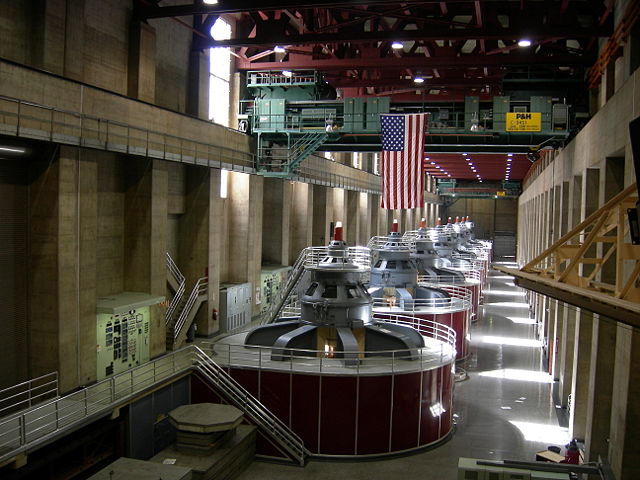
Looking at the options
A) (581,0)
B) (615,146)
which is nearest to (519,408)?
(615,146)

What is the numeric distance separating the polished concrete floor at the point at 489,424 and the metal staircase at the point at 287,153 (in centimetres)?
1150

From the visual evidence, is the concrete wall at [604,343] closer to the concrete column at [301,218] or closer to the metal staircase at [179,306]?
the metal staircase at [179,306]

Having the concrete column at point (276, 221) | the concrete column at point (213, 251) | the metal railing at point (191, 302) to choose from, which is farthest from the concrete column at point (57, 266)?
the concrete column at point (276, 221)

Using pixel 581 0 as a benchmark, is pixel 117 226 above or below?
below

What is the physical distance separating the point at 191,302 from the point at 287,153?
360 inches

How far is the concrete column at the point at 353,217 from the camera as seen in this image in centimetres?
4862

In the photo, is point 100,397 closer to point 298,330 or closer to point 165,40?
point 298,330

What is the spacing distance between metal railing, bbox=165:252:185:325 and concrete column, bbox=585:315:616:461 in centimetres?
1478

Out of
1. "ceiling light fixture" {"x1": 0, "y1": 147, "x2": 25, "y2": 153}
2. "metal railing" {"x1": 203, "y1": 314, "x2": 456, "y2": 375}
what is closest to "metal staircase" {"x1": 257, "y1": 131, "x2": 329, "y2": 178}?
"metal railing" {"x1": 203, "y1": 314, "x2": 456, "y2": 375}

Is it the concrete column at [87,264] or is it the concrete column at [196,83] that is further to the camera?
the concrete column at [196,83]

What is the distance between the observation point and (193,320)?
25109 millimetres

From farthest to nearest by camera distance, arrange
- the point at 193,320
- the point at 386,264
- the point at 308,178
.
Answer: the point at 308,178
the point at 386,264
the point at 193,320

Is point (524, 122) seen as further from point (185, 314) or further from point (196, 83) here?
point (185, 314)

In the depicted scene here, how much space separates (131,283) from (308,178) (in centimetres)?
1526
